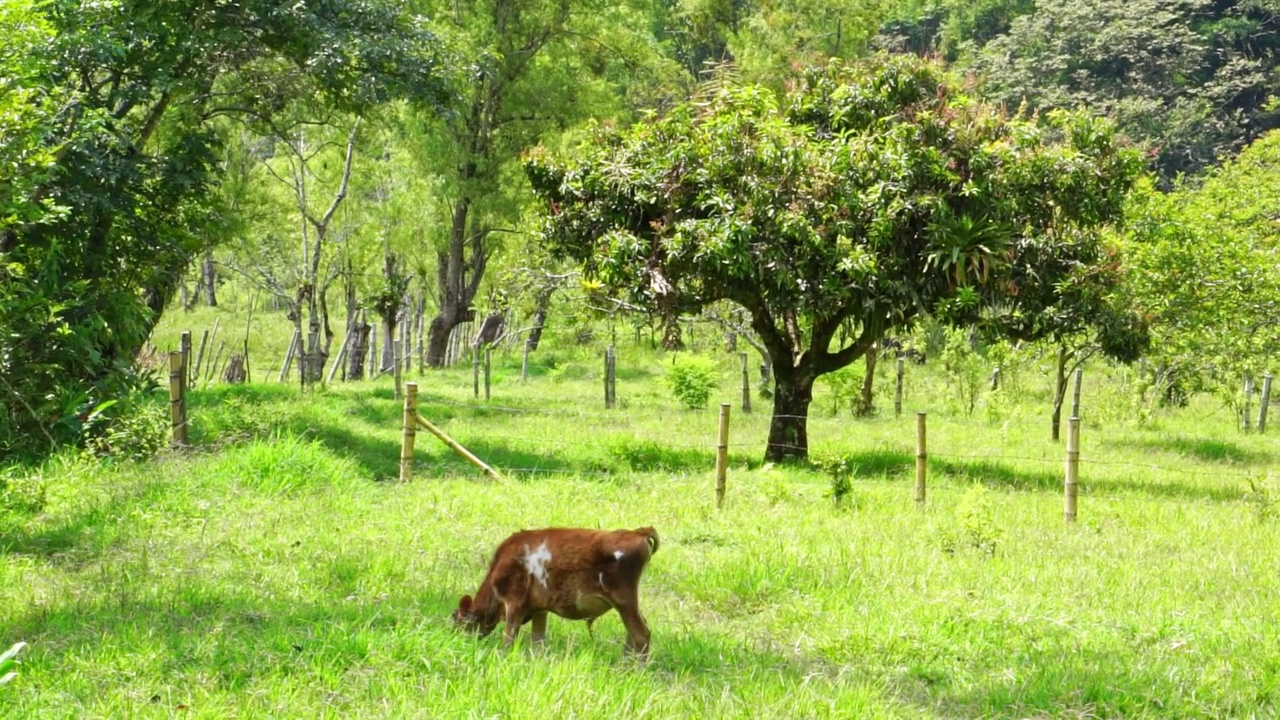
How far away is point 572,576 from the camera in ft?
19.0

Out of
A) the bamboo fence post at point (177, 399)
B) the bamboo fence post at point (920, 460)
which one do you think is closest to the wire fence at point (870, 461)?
the bamboo fence post at point (920, 460)

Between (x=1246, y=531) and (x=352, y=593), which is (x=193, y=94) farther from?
(x=1246, y=531)

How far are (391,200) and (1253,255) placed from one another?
20016mm

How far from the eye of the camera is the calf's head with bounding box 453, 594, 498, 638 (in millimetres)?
6184

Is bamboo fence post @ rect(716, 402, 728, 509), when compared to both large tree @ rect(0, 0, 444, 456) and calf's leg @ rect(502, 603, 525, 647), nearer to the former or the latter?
calf's leg @ rect(502, 603, 525, 647)

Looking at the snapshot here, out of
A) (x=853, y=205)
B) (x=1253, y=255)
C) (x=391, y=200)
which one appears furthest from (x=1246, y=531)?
(x=391, y=200)

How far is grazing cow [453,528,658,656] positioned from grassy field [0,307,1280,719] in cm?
23

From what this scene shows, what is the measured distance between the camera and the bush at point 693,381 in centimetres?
2244

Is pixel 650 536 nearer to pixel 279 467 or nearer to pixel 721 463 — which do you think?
pixel 721 463

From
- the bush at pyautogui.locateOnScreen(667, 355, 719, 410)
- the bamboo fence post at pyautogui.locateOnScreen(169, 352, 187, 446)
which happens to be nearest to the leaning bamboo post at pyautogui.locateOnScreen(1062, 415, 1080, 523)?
the bamboo fence post at pyautogui.locateOnScreen(169, 352, 187, 446)

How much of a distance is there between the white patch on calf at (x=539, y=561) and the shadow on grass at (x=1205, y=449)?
15.5m

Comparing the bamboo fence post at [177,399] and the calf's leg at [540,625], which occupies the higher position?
the bamboo fence post at [177,399]

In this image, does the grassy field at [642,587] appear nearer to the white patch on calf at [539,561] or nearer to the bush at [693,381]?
the white patch on calf at [539,561]

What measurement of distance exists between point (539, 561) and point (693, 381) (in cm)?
1670
